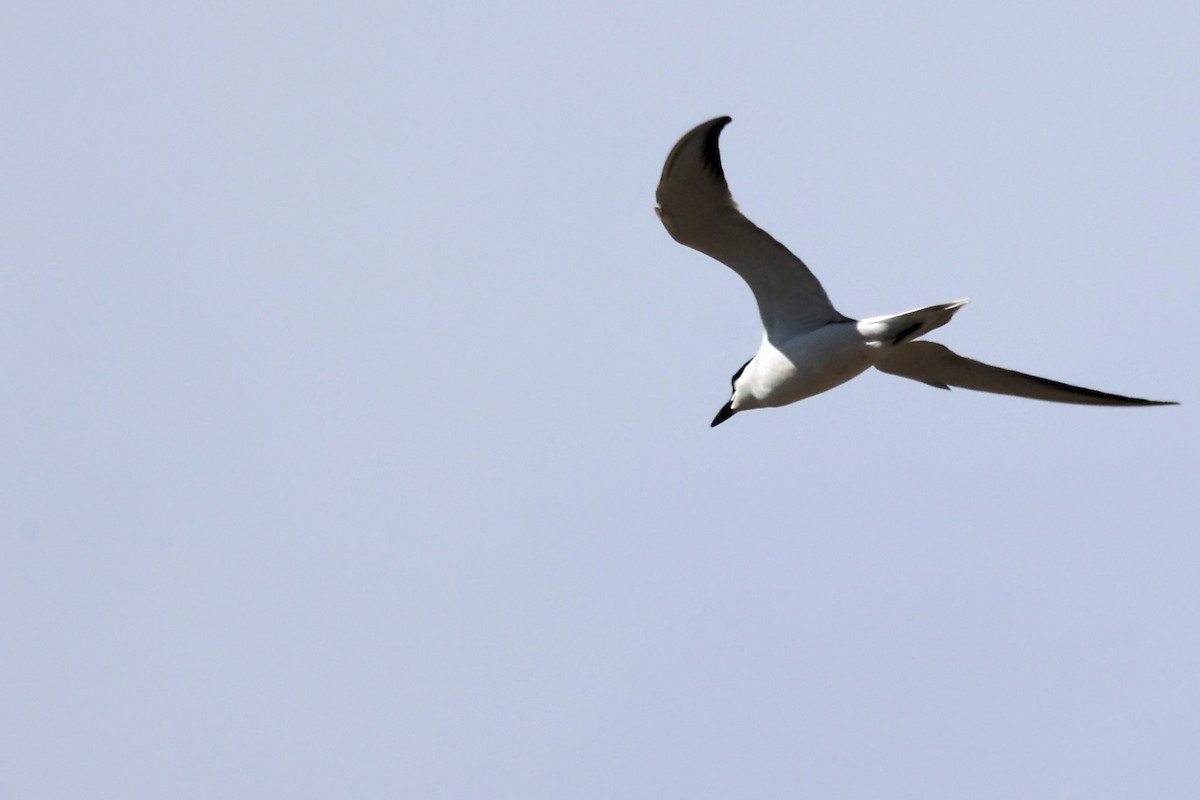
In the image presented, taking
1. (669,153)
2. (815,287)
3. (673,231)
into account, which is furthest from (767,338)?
(669,153)

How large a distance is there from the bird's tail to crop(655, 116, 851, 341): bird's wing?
53 cm

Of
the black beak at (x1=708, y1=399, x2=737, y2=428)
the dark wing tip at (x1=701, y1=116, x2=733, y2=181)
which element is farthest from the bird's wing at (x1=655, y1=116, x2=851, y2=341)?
the black beak at (x1=708, y1=399, x2=737, y2=428)

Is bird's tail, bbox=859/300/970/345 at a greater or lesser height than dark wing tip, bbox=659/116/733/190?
lesser

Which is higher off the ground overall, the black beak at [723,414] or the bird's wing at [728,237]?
the bird's wing at [728,237]

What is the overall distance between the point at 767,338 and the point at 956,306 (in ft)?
6.39

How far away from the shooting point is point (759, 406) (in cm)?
1565

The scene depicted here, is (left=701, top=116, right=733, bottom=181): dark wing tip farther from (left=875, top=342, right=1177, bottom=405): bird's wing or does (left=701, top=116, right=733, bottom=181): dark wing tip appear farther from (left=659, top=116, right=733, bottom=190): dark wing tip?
(left=875, top=342, right=1177, bottom=405): bird's wing

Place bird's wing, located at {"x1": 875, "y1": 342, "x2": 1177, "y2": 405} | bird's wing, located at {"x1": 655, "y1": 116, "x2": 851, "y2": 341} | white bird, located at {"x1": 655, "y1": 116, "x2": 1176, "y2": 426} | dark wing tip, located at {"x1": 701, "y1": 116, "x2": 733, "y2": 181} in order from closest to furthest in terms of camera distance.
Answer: dark wing tip, located at {"x1": 701, "y1": 116, "x2": 733, "y2": 181}
bird's wing, located at {"x1": 655, "y1": 116, "x2": 851, "y2": 341}
white bird, located at {"x1": 655, "y1": 116, "x2": 1176, "y2": 426}
bird's wing, located at {"x1": 875, "y1": 342, "x2": 1177, "y2": 405}

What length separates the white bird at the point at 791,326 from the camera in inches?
523

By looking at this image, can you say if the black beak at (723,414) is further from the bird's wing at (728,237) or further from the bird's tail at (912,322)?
the bird's tail at (912,322)

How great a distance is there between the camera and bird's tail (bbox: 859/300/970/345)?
13.5 m

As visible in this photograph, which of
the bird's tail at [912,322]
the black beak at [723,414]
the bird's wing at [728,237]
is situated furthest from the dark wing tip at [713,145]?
the black beak at [723,414]

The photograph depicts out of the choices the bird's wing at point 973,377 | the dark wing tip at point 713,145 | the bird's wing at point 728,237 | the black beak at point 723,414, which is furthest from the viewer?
the black beak at point 723,414

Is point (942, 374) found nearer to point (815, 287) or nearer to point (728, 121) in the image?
point (815, 287)
